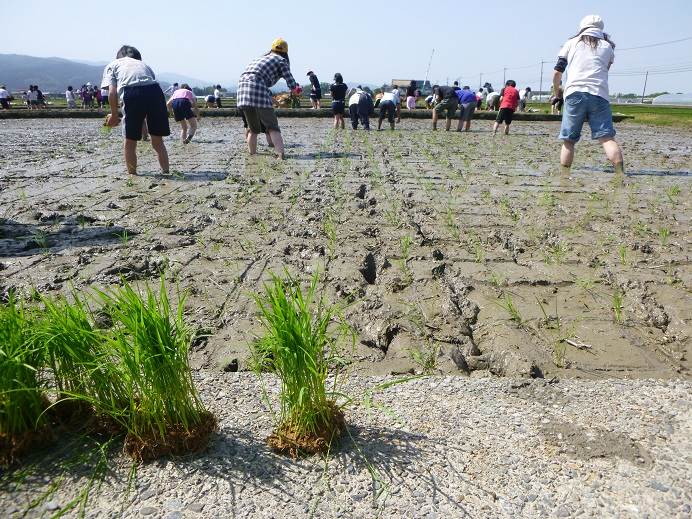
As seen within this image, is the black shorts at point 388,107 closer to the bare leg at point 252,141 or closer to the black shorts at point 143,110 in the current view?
the bare leg at point 252,141

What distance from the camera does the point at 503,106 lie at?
1338 cm

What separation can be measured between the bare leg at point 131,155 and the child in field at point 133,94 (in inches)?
0.5

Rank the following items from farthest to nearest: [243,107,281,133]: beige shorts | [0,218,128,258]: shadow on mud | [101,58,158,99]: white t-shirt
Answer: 1. [243,107,281,133]: beige shorts
2. [101,58,158,99]: white t-shirt
3. [0,218,128,258]: shadow on mud

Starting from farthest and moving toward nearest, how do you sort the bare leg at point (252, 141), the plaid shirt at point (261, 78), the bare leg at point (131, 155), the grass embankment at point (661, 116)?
the grass embankment at point (661, 116), the bare leg at point (252, 141), the plaid shirt at point (261, 78), the bare leg at point (131, 155)


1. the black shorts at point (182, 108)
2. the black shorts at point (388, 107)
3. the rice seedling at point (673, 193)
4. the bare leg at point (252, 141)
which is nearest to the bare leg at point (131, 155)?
the bare leg at point (252, 141)

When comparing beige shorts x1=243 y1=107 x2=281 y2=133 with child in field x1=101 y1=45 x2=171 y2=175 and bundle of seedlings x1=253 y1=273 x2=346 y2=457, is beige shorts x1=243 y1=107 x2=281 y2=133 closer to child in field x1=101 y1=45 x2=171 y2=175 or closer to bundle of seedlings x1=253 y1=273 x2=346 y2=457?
child in field x1=101 y1=45 x2=171 y2=175

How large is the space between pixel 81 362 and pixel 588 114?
264 inches

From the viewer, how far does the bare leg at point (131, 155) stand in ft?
21.8

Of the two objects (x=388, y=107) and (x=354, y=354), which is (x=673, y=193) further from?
(x=388, y=107)

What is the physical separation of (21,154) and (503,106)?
11.3 m

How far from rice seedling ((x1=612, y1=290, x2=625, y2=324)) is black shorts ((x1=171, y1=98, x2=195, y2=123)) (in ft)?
31.6

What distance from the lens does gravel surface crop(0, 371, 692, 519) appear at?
1.53 meters

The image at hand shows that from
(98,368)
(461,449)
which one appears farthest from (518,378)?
(98,368)

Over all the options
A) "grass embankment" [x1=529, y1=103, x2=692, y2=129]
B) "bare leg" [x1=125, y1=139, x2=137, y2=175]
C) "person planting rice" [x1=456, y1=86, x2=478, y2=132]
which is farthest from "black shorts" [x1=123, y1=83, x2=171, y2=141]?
"grass embankment" [x1=529, y1=103, x2=692, y2=129]
